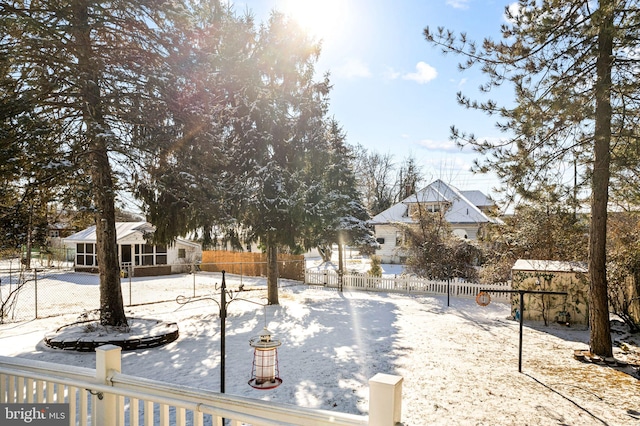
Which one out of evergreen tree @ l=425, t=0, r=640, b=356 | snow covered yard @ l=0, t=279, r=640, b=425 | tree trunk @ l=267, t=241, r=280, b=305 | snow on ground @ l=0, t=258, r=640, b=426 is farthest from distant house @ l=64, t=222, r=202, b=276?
evergreen tree @ l=425, t=0, r=640, b=356

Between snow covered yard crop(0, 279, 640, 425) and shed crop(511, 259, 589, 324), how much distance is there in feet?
1.40

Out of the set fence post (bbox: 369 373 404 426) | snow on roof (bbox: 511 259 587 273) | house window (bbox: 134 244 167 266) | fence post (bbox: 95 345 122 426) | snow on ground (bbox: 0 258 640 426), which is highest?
fence post (bbox: 369 373 404 426)

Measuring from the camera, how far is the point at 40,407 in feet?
9.95

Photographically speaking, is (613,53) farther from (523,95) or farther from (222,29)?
(222,29)

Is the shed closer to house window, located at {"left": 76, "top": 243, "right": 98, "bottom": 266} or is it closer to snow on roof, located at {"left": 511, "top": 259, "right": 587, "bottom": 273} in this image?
snow on roof, located at {"left": 511, "top": 259, "right": 587, "bottom": 273}

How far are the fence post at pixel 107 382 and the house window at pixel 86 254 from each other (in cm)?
2467

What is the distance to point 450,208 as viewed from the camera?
2662cm

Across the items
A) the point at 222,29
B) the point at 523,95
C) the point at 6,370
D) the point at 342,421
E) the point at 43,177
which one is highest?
the point at 222,29

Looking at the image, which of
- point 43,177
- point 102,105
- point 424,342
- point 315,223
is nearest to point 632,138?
point 424,342

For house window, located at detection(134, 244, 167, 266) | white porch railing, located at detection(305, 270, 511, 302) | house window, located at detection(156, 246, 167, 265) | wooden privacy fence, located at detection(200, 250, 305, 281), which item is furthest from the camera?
house window, located at detection(156, 246, 167, 265)

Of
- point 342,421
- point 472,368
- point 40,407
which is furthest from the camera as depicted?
point 472,368

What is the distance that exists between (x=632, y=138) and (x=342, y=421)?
730 centimetres

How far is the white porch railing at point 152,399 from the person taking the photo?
182 cm

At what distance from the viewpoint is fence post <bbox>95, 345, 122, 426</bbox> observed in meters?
2.67
